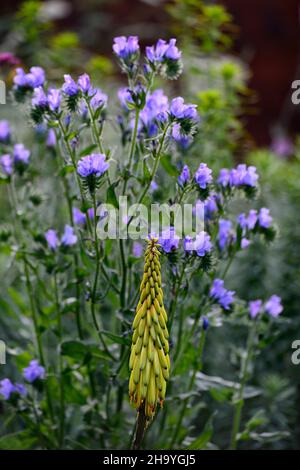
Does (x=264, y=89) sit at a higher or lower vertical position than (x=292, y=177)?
higher

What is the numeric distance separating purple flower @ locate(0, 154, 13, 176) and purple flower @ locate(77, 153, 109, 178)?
0.28 metres

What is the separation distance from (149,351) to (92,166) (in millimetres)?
290

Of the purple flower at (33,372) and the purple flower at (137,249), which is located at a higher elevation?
the purple flower at (137,249)

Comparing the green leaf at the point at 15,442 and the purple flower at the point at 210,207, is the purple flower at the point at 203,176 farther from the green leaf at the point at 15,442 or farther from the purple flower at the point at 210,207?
the green leaf at the point at 15,442

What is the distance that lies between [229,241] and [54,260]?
327 mm

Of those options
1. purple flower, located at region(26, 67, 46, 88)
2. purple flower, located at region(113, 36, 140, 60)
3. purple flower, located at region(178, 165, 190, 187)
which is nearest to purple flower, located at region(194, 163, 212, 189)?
purple flower, located at region(178, 165, 190, 187)

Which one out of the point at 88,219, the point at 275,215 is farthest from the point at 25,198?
the point at 275,215

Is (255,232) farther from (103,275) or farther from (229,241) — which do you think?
(103,275)

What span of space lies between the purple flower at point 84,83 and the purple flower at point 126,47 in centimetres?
12

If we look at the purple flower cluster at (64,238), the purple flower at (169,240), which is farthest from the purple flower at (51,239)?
the purple flower at (169,240)

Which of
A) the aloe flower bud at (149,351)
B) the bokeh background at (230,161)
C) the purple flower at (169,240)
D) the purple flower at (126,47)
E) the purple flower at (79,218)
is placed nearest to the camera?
the aloe flower bud at (149,351)

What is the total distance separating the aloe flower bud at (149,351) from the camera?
0.95 m

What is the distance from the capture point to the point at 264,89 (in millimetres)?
4086
